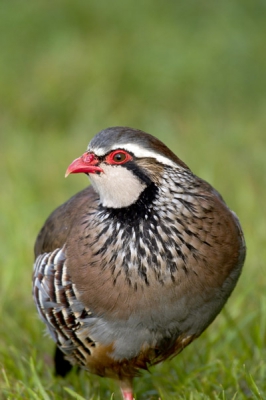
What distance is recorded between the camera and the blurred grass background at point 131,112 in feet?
15.5

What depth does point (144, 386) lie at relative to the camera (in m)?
4.48

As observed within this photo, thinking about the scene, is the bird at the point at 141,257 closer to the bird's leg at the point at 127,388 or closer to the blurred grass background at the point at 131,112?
the bird's leg at the point at 127,388

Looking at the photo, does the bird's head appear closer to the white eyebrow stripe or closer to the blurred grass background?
the white eyebrow stripe

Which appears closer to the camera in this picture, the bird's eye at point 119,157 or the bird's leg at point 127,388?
the bird's eye at point 119,157

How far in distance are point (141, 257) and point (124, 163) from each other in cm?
43

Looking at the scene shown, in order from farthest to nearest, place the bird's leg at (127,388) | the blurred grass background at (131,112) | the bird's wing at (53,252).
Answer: the blurred grass background at (131,112), the bird's leg at (127,388), the bird's wing at (53,252)

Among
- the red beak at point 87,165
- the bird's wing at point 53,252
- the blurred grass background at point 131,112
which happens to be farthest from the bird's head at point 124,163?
the blurred grass background at point 131,112

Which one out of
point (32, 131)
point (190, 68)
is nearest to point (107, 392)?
point (32, 131)

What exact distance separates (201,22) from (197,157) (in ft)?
8.84

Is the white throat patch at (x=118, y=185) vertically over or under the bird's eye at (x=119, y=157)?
under

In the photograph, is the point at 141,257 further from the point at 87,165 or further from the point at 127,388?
the point at 127,388

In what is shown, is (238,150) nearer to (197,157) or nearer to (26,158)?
(197,157)

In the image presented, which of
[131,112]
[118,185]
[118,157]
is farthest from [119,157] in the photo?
[131,112]

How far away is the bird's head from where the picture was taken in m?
3.61
